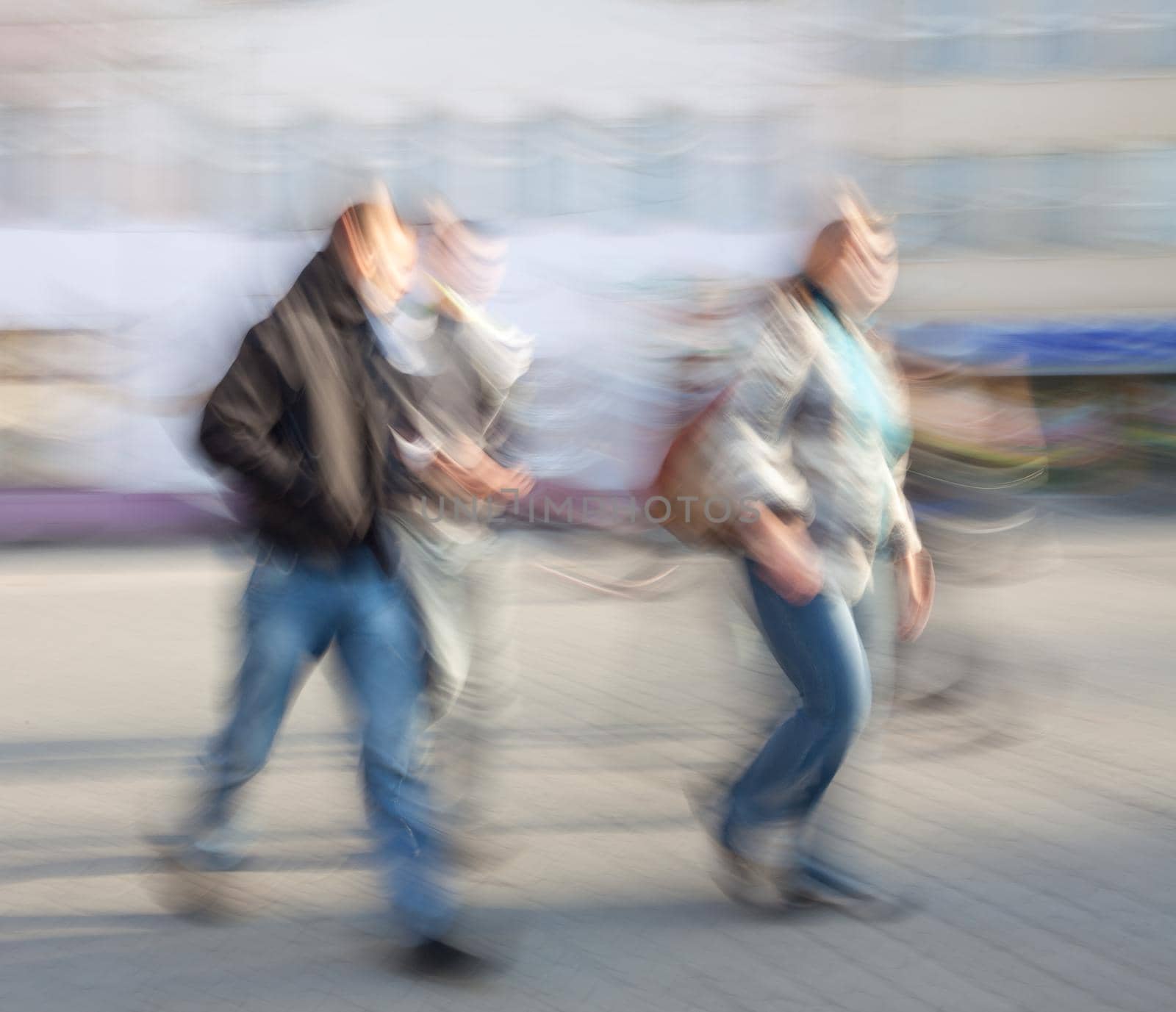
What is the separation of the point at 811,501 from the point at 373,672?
1101mm

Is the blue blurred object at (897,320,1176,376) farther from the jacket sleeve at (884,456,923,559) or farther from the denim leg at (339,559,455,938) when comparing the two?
the denim leg at (339,559,455,938)

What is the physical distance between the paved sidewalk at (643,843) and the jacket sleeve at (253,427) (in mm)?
617

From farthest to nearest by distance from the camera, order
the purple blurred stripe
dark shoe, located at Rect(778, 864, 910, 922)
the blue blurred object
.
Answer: the blue blurred object, the purple blurred stripe, dark shoe, located at Rect(778, 864, 910, 922)

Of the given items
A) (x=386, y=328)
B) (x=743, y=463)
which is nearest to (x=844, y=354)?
(x=743, y=463)

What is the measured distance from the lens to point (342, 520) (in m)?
3.64

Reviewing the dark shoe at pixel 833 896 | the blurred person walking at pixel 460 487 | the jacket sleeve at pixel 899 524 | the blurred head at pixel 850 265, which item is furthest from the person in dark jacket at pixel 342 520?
the jacket sleeve at pixel 899 524

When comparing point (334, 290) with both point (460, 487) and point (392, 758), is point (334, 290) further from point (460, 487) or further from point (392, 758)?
point (392, 758)

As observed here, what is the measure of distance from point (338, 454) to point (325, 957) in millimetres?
1218

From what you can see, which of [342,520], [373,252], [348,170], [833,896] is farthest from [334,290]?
[348,170]

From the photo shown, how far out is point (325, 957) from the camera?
390cm

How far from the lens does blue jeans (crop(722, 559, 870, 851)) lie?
3.90 m

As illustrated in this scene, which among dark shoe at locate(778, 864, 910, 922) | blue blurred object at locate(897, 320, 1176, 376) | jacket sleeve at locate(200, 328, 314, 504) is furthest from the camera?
blue blurred object at locate(897, 320, 1176, 376)

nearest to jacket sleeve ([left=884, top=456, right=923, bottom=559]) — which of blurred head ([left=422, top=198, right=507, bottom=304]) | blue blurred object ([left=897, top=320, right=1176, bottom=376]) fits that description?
blurred head ([left=422, top=198, right=507, bottom=304])

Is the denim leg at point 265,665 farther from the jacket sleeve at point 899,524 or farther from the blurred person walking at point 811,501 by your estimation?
the jacket sleeve at point 899,524
